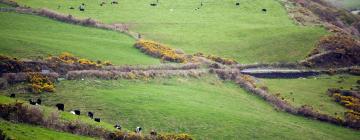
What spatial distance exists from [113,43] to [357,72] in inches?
1277

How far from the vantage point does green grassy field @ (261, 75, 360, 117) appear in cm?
6056

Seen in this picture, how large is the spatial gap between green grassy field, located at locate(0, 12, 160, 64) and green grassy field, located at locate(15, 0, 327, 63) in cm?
816

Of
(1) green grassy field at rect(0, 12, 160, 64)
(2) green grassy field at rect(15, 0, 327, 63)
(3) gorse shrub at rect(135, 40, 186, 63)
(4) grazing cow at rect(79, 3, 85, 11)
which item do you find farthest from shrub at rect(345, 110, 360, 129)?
(4) grazing cow at rect(79, 3, 85, 11)

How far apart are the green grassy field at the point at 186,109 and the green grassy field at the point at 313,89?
3.98m

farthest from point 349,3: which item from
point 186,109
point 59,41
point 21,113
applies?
point 21,113

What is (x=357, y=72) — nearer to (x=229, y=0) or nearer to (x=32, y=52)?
(x=229, y=0)

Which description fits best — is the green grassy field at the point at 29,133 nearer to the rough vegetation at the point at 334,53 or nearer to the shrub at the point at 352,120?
the shrub at the point at 352,120

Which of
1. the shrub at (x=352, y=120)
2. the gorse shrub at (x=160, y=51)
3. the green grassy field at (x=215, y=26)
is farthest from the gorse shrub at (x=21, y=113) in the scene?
the green grassy field at (x=215, y=26)

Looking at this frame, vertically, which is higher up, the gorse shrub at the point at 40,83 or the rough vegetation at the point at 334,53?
the rough vegetation at the point at 334,53

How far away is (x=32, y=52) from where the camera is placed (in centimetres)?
5788

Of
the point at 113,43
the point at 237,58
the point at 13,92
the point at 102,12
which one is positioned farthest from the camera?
the point at 102,12

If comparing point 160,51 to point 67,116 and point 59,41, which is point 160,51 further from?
point 67,116

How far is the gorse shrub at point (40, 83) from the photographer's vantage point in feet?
157

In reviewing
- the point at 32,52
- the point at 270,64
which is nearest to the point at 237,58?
the point at 270,64
